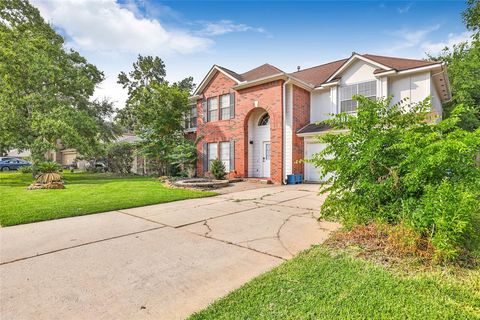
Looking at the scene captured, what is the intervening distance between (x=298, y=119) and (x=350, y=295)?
12.2 metres

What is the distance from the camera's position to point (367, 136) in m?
4.75

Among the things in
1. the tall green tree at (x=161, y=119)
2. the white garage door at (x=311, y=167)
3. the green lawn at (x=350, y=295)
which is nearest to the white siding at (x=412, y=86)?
the white garage door at (x=311, y=167)

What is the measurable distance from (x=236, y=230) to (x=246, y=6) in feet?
31.2

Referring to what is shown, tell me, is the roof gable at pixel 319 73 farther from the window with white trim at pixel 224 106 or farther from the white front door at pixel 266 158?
the window with white trim at pixel 224 106

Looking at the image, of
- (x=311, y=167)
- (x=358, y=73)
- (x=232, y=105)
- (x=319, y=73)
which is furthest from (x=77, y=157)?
(x=358, y=73)

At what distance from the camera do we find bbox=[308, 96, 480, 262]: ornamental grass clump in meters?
3.28

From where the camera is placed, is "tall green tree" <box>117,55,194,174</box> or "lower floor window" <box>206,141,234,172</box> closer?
"lower floor window" <box>206,141,234,172</box>

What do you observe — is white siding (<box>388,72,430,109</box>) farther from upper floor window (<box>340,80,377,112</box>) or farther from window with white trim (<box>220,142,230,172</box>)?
window with white trim (<box>220,142,230,172</box>)

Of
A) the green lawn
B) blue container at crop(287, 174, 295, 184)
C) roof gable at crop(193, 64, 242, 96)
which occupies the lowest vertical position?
the green lawn

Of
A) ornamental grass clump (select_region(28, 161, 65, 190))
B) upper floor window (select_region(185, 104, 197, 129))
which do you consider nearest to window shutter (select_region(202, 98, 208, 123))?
upper floor window (select_region(185, 104, 197, 129))

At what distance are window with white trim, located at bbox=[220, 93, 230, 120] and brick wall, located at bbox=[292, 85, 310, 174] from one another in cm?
441

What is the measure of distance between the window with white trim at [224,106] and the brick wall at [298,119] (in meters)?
4.41

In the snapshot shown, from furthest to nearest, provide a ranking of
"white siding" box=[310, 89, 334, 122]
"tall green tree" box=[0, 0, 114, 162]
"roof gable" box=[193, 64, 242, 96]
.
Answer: "roof gable" box=[193, 64, 242, 96] → "tall green tree" box=[0, 0, 114, 162] → "white siding" box=[310, 89, 334, 122]

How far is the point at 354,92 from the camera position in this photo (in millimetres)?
13375
